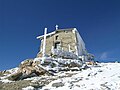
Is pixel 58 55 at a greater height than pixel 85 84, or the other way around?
pixel 58 55

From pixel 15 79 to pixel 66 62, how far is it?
8.41 metres

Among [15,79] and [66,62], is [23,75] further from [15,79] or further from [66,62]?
[66,62]

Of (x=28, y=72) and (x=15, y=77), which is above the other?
(x=28, y=72)

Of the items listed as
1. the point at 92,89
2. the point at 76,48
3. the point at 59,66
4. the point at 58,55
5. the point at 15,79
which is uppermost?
the point at 76,48

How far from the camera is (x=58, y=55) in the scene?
96.9 feet

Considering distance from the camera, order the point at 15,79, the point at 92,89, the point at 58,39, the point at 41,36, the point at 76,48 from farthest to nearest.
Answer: the point at 41,36, the point at 58,39, the point at 76,48, the point at 15,79, the point at 92,89

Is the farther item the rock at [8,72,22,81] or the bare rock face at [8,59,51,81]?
the bare rock face at [8,59,51,81]

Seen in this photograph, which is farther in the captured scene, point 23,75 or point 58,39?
point 58,39

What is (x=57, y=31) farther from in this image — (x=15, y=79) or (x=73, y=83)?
(x=73, y=83)

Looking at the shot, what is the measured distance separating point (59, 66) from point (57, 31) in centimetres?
1591

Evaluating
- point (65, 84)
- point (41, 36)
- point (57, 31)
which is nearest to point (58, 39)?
point (57, 31)

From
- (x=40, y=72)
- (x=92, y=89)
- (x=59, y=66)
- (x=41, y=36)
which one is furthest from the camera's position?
(x=41, y=36)

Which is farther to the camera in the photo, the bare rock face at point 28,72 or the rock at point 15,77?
the bare rock face at point 28,72

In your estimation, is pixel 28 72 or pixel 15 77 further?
pixel 28 72
